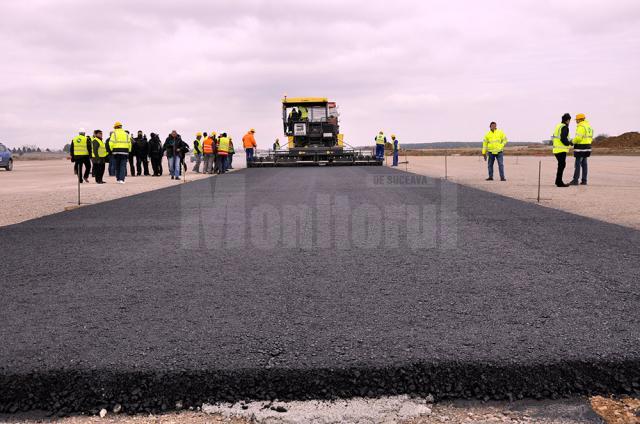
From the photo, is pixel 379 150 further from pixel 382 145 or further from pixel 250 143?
pixel 250 143

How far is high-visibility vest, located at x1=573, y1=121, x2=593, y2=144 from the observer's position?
1521 centimetres

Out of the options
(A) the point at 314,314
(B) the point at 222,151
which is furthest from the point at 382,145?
(A) the point at 314,314

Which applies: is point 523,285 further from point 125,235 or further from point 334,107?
point 334,107

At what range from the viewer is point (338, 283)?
4844 millimetres

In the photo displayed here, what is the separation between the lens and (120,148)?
1905cm

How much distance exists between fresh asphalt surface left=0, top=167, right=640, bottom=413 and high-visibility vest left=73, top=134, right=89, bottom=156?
34.2 ft

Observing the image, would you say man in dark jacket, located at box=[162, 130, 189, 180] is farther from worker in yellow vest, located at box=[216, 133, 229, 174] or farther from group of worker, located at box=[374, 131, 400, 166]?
group of worker, located at box=[374, 131, 400, 166]

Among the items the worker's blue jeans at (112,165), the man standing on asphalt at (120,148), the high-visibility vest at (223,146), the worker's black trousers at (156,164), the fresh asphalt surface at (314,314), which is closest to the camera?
the fresh asphalt surface at (314,314)

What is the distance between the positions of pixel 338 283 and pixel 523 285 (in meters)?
1.49

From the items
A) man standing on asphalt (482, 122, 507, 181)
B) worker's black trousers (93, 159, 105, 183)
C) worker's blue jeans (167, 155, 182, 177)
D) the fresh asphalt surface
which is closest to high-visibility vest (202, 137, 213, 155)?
worker's blue jeans (167, 155, 182, 177)

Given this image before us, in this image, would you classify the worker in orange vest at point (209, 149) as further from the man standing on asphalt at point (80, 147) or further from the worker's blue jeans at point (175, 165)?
the man standing on asphalt at point (80, 147)

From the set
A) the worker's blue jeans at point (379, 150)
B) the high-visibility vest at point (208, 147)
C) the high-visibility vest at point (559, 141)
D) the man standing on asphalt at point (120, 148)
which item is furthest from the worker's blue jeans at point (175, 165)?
the worker's blue jeans at point (379, 150)

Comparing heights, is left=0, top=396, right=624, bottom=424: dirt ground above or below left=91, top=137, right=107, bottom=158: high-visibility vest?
below

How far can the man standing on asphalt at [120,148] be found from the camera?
19062 millimetres
